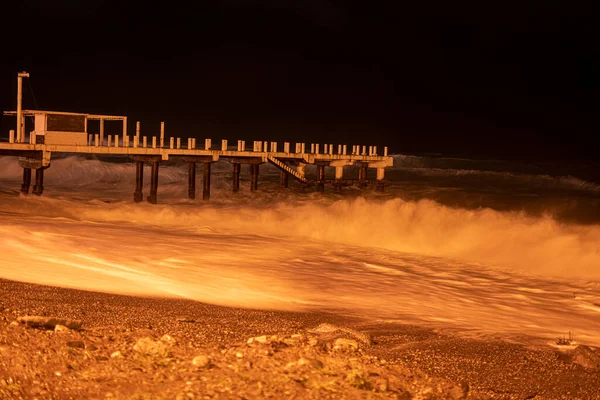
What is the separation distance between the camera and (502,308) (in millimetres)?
11219

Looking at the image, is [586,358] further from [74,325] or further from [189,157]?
[189,157]

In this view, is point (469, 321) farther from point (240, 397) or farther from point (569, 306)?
point (240, 397)

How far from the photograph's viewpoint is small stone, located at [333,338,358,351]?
6.68 metres

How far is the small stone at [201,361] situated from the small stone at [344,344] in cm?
125

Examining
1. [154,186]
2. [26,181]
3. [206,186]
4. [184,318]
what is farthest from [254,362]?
[206,186]

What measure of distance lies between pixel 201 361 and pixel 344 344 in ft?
4.74

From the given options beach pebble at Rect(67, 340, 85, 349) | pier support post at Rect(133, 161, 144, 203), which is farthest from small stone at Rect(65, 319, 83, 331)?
pier support post at Rect(133, 161, 144, 203)

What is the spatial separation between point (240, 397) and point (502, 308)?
22.3 feet

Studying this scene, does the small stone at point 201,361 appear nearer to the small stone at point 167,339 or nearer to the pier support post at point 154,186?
the small stone at point 167,339

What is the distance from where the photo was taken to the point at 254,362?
6020mm

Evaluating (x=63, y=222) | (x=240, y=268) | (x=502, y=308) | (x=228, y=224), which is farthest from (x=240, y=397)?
(x=228, y=224)

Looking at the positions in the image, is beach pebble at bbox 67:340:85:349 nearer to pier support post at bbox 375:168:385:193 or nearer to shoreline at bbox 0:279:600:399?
shoreline at bbox 0:279:600:399

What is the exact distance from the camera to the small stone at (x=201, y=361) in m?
5.89

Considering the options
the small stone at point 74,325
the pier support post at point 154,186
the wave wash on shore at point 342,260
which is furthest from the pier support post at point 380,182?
the small stone at point 74,325
